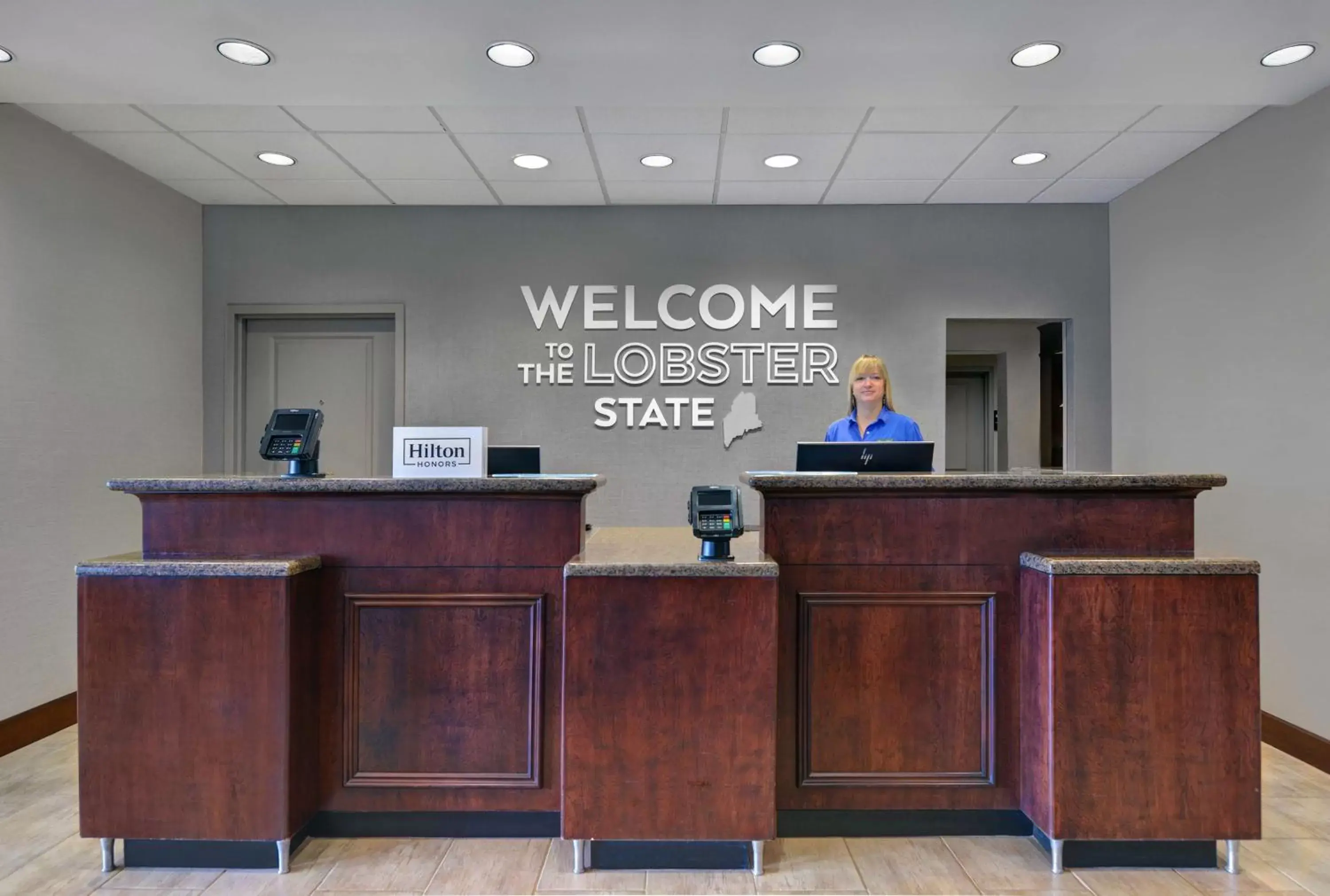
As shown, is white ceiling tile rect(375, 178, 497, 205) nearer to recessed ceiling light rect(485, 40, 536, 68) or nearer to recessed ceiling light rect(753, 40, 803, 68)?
recessed ceiling light rect(485, 40, 536, 68)

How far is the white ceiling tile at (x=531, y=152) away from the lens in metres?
4.13

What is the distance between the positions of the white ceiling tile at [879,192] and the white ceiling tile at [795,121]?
2.61ft

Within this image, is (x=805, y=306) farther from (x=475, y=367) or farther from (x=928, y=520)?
(x=928, y=520)

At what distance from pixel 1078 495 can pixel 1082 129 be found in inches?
95.8

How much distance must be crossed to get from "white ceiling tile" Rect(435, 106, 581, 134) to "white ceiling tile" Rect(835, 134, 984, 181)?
1.50 meters

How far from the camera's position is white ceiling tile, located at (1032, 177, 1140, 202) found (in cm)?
486

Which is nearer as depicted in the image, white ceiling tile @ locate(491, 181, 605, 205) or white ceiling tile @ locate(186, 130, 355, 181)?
white ceiling tile @ locate(186, 130, 355, 181)

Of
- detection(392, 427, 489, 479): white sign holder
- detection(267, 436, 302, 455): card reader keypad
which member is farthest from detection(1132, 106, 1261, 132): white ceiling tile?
detection(267, 436, 302, 455): card reader keypad

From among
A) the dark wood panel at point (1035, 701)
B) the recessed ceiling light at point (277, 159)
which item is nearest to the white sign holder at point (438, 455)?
the dark wood panel at point (1035, 701)

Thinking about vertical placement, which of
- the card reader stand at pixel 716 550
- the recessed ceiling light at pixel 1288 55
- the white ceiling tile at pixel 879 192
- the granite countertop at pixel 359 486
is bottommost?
the card reader stand at pixel 716 550

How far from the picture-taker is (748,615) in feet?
7.61

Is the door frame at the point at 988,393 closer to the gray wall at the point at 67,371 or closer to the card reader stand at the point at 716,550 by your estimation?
the card reader stand at the point at 716,550

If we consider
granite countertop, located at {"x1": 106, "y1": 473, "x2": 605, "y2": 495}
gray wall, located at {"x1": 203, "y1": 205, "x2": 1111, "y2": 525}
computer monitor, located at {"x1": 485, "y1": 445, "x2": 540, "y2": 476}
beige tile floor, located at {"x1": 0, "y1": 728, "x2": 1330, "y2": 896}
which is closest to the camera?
beige tile floor, located at {"x1": 0, "y1": 728, "x2": 1330, "y2": 896}

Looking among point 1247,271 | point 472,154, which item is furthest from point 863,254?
Result: point 472,154
